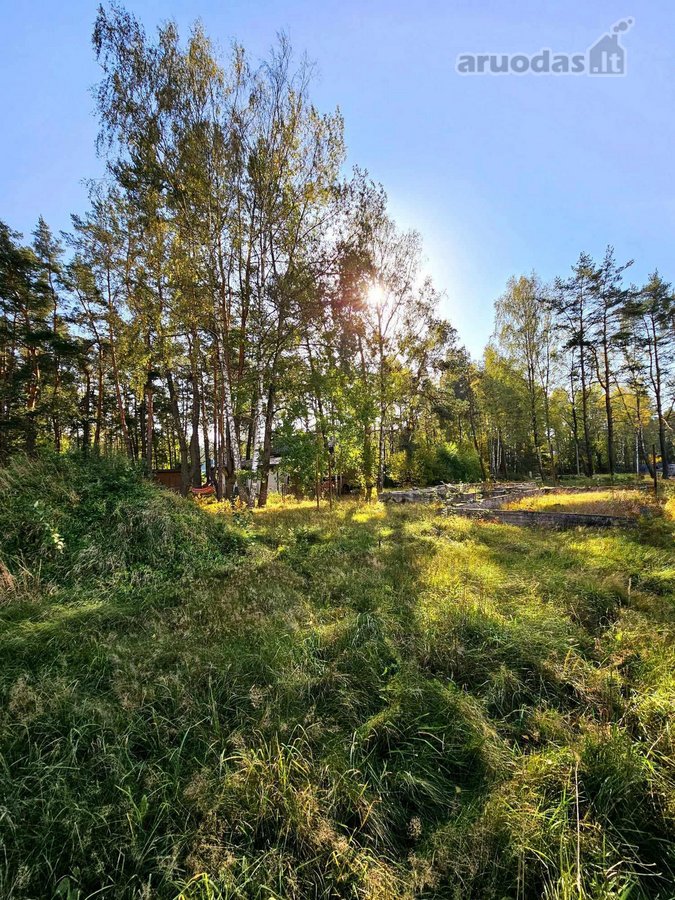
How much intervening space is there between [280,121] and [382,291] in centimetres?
733

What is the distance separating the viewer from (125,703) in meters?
2.28

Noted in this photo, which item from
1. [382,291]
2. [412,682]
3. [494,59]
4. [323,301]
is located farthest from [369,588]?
[382,291]

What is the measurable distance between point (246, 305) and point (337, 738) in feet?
38.3

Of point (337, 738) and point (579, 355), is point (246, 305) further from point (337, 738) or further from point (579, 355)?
point (579, 355)

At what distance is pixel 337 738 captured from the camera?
2.13 meters

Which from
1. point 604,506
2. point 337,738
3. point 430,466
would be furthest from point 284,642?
point 430,466

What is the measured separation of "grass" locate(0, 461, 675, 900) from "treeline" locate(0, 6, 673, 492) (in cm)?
594

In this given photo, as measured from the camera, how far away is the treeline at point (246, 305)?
9312 millimetres

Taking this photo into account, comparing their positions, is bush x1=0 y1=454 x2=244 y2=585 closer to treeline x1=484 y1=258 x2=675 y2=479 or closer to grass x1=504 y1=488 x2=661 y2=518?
grass x1=504 y1=488 x2=661 y2=518

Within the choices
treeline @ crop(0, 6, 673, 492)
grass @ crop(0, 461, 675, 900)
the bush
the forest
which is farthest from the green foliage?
grass @ crop(0, 461, 675, 900)

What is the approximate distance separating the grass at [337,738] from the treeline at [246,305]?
5.94 m

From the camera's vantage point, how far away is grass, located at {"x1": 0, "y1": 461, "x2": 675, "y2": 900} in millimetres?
1452

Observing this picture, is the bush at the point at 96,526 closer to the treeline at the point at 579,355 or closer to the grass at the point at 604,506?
the grass at the point at 604,506

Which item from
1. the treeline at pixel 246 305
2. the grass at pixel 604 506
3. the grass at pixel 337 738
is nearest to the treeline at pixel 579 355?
the treeline at pixel 246 305
